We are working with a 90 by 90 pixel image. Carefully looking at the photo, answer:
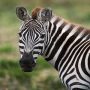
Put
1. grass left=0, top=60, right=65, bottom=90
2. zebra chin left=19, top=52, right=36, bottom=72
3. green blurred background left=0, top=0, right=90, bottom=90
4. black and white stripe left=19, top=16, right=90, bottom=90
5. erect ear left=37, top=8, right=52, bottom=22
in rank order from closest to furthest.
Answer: zebra chin left=19, top=52, right=36, bottom=72 < black and white stripe left=19, top=16, right=90, bottom=90 < erect ear left=37, top=8, right=52, bottom=22 < grass left=0, top=60, right=65, bottom=90 < green blurred background left=0, top=0, right=90, bottom=90

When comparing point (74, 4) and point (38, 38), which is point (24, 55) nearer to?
point (38, 38)

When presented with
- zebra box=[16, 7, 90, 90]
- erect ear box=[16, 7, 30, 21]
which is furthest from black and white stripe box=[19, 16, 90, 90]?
erect ear box=[16, 7, 30, 21]

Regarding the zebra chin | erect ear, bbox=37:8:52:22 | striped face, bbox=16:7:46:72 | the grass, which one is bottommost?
the grass

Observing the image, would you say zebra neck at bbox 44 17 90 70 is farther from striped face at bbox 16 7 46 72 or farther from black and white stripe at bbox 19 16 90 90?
striped face at bbox 16 7 46 72

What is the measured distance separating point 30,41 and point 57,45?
2.21ft

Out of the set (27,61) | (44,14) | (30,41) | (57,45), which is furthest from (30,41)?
(57,45)

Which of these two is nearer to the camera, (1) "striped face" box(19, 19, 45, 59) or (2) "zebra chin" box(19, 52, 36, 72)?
(2) "zebra chin" box(19, 52, 36, 72)

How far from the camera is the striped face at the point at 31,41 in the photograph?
1008cm

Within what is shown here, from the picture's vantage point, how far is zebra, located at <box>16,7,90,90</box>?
33.2ft

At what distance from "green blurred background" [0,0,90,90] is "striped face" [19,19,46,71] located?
4.28 metres

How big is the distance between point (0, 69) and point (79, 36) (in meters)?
6.73

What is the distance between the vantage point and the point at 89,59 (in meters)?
10.1

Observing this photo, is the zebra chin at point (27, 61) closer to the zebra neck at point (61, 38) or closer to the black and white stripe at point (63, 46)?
the black and white stripe at point (63, 46)

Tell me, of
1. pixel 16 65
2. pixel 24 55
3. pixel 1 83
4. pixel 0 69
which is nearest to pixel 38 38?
pixel 24 55
